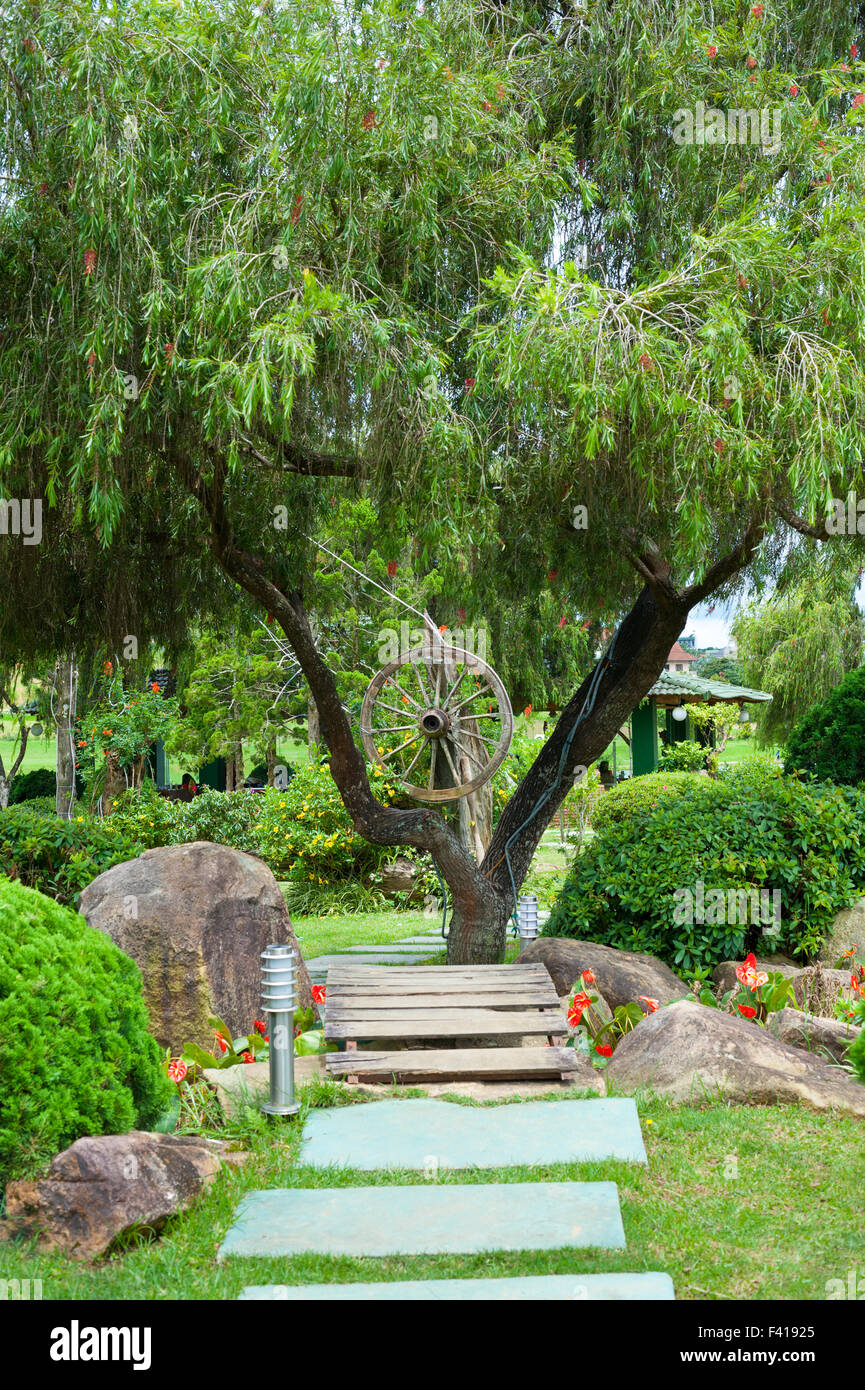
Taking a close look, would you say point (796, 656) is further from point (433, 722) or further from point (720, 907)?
point (720, 907)

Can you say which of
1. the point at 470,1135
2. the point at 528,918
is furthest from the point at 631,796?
the point at 470,1135

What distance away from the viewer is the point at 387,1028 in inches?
212

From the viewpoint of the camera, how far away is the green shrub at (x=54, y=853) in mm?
7586

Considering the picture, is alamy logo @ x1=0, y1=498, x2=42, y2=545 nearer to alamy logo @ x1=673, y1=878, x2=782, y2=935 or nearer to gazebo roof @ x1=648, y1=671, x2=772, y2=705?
alamy logo @ x1=673, y1=878, x2=782, y2=935

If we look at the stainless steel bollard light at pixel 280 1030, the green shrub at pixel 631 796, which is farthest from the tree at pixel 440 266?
the green shrub at pixel 631 796

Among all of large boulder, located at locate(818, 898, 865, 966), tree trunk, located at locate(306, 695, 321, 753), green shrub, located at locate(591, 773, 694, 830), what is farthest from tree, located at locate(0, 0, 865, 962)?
tree trunk, located at locate(306, 695, 321, 753)

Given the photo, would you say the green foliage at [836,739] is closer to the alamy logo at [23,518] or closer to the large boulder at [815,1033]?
the large boulder at [815,1033]

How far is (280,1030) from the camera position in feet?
14.5

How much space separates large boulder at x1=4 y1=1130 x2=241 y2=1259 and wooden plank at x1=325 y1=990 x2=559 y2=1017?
2.31m

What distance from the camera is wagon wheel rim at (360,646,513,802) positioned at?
7.78 meters
